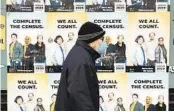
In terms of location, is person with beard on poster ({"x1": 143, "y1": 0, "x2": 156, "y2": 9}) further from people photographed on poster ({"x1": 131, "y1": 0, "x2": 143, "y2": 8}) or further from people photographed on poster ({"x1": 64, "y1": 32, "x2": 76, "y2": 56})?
people photographed on poster ({"x1": 64, "y1": 32, "x2": 76, "y2": 56})

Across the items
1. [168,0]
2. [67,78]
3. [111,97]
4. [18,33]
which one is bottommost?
[111,97]

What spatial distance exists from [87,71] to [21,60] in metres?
1.08

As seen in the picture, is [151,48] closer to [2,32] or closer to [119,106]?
[119,106]

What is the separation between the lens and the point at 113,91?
459 cm

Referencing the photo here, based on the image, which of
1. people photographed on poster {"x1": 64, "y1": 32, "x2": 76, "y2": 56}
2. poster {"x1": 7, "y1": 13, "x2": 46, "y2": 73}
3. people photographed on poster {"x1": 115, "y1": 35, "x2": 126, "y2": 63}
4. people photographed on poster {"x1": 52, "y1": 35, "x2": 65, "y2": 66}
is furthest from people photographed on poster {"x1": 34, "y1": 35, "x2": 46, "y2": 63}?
people photographed on poster {"x1": 115, "y1": 35, "x2": 126, "y2": 63}

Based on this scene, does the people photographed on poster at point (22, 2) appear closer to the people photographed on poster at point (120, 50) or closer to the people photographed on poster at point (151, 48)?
the people photographed on poster at point (120, 50)

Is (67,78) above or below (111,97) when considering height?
above

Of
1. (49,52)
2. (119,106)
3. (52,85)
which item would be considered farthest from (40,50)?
(119,106)

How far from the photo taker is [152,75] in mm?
4562

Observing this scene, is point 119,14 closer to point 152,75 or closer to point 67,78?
point 152,75

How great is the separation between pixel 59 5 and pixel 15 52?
0.59 meters

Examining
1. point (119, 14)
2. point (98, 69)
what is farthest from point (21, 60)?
point (119, 14)

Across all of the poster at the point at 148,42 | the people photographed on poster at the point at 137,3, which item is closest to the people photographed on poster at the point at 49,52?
the poster at the point at 148,42

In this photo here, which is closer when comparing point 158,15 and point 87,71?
point 87,71
